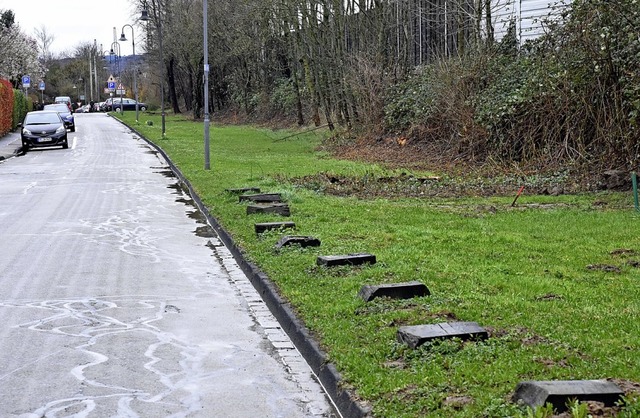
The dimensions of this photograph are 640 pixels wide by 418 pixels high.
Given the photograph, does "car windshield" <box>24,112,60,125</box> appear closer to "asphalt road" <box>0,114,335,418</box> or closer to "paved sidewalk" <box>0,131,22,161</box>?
"paved sidewalk" <box>0,131,22,161</box>

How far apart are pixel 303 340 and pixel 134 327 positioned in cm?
169

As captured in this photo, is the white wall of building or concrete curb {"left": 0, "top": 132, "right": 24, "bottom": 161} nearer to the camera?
the white wall of building

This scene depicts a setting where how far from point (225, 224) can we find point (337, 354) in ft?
25.5

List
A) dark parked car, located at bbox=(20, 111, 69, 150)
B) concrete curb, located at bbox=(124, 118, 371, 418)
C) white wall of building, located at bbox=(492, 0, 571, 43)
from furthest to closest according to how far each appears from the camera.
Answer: dark parked car, located at bbox=(20, 111, 69, 150) < white wall of building, located at bbox=(492, 0, 571, 43) < concrete curb, located at bbox=(124, 118, 371, 418)

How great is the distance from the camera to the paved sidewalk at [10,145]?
114 ft

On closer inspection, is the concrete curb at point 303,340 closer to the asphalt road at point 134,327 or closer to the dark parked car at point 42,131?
the asphalt road at point 134,327

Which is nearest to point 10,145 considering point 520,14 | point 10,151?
point 10,151

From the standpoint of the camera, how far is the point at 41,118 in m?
39.1

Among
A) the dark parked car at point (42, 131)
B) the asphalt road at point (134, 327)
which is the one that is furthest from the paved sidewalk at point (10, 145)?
the asphalt road at point (134, 327)

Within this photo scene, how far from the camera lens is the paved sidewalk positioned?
34641 millimetres

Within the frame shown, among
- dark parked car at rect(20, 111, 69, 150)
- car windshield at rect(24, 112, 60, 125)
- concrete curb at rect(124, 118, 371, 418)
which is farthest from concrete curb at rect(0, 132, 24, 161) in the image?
concrete curb at rect(124, 118, 371, 418)

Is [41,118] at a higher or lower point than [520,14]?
lower

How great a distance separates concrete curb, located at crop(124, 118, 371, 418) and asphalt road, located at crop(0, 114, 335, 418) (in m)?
0.09

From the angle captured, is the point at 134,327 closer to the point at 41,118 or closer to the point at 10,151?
the point at 10,151
